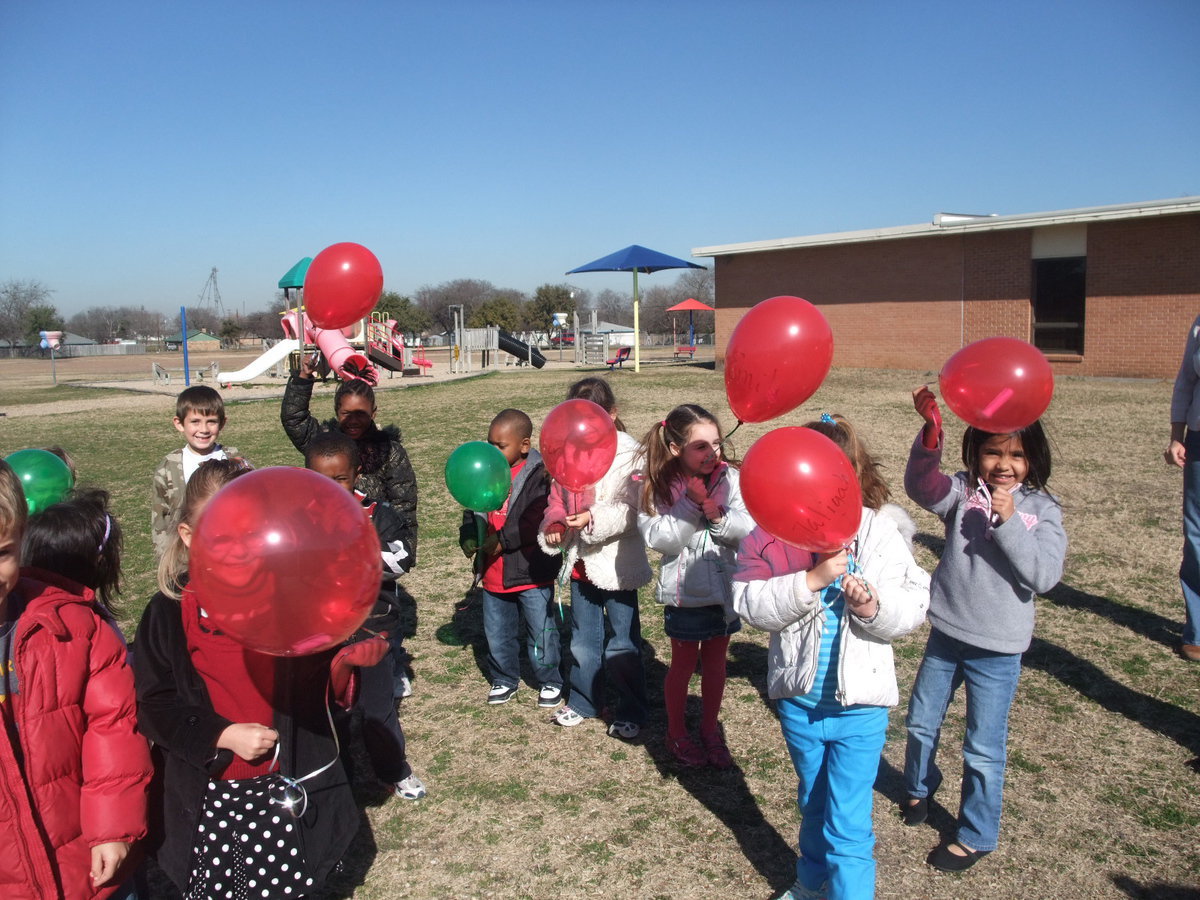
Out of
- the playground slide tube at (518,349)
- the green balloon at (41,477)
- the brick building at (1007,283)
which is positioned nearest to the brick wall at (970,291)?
the brick building at (1007,283)

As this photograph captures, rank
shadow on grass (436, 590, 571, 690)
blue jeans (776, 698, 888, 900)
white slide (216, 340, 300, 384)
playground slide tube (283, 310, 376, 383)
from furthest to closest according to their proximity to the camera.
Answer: white slide (216, 340, 300, 384)
playground slide tube (283, 310, 376, 383)
shadow on grass (436, 590, 571, 690)
blue jeans (776, 698, 888, 900)

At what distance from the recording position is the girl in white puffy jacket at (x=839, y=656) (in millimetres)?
2371

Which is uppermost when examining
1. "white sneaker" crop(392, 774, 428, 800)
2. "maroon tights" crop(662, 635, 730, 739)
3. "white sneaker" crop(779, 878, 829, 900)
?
"maroon tights" crop(662, 635, 730, 739)

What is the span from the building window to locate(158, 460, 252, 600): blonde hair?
73.5 ft

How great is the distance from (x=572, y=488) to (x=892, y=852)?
1715 mm

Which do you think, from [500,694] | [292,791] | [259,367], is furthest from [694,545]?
[259,367]

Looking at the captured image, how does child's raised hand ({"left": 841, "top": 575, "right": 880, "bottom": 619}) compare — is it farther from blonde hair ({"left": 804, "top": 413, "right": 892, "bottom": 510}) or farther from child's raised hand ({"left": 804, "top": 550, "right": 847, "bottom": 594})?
blonde hair ({"left": 804, "top": 413, "right": 892, "bottom": 510})

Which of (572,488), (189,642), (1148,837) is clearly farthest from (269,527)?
(1148,837)

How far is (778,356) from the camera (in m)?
2.94

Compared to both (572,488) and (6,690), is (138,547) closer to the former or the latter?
(572,488)

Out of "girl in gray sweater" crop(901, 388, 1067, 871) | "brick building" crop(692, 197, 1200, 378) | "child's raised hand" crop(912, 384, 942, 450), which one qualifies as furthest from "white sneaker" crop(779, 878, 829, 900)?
"brick building" crop(692, 197, 1200, 378)

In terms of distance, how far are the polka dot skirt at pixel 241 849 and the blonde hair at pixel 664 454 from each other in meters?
1.64

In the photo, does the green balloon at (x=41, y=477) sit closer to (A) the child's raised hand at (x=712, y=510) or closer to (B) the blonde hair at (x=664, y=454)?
(B) the blonde hair at (x=664, y=454)

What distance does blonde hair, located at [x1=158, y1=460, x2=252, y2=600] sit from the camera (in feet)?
7.59
